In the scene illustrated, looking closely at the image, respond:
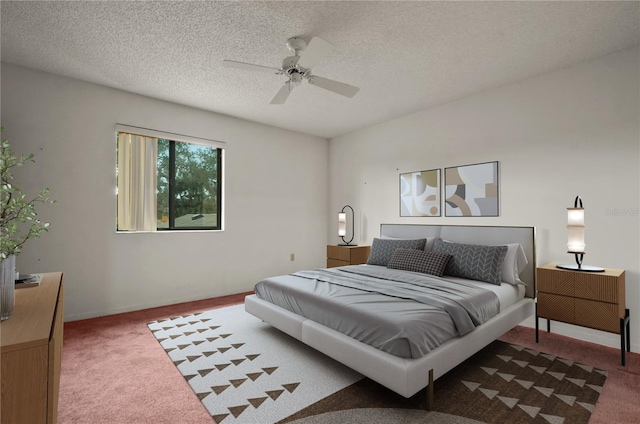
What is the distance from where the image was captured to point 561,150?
313cm

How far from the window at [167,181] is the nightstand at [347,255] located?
175 centimetres

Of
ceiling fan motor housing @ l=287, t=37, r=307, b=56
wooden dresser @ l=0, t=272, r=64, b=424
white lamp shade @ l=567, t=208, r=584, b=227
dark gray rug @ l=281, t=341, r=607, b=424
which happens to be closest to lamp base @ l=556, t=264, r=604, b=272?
white lamp shade @ l=567, t=208, r=584, b=227

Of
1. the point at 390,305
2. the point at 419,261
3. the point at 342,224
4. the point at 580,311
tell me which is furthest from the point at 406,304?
the point at 342,224

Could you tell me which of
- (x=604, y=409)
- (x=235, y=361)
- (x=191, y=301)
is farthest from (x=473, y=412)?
(x=191, y=301)

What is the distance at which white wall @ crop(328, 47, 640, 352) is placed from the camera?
276 centimetres

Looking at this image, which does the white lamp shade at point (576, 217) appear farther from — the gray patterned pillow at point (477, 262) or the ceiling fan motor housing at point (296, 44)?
the ceiling fan motor housing at point (296, 44)

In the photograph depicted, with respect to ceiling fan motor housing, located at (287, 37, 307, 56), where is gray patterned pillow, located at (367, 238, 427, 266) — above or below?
below

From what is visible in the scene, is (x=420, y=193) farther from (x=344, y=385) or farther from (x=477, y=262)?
(x=344, y=385)

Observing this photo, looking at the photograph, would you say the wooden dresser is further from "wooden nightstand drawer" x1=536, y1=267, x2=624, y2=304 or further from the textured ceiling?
"wooden nightstand drawer" x1=536, y1=267, x2=624, y2=304

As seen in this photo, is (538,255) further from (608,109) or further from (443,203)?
(608,109)

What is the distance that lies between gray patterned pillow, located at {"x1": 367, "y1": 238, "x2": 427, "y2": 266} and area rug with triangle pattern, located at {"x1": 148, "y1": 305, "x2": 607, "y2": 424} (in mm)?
1288

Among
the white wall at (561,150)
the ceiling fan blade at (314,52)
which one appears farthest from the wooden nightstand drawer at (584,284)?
the ceiling fan blade at (314,52)

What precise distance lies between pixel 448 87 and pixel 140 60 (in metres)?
3.17

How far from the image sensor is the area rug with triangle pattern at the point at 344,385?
6.03 ft
